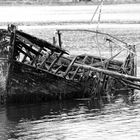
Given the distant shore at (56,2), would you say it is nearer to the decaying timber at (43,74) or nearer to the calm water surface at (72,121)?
the decaying timber at (43,74)

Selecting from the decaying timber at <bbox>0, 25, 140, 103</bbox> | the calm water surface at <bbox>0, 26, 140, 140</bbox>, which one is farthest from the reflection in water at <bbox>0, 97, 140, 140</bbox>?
the decaying timber at <bbox>0, 25, 140, 103</bbox>

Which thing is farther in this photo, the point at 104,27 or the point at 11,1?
the point at 11,1

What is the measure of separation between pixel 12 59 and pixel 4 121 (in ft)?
9.92

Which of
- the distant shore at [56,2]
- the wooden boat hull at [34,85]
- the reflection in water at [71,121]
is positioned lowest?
the reflection in water at [71,121]

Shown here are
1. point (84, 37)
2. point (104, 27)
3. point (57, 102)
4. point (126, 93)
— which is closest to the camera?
point (57, 102)

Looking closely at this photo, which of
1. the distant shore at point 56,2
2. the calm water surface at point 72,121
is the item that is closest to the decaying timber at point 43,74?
the calm water surface at point 72,121

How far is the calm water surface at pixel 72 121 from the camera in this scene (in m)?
19.7

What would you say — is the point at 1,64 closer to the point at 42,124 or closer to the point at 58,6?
the point at 42,124

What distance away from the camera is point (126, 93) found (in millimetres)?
28141

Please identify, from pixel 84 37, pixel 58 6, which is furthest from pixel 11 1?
pixel 84 37

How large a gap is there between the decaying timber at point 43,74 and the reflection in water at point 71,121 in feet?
1.78

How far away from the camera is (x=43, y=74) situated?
2494 cm

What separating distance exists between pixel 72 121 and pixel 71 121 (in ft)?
0.11

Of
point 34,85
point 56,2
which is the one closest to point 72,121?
point 34,85
